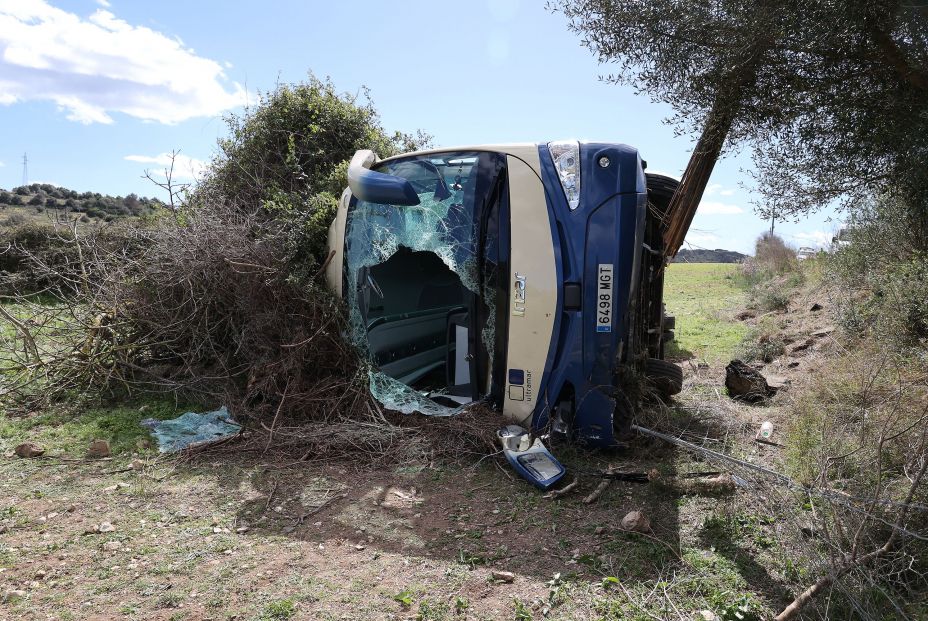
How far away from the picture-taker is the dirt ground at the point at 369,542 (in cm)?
280

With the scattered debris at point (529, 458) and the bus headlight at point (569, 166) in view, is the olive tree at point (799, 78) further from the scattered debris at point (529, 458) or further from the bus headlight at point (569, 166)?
the scattered debris at point (529, 458)

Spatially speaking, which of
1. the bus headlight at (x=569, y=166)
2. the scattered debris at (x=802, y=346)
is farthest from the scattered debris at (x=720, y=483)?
the scattered debris at (x=802, y=346)

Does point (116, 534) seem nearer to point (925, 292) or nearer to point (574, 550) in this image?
point (574, 550)

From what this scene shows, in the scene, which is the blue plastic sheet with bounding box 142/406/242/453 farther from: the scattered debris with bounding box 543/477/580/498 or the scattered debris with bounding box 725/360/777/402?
the scattered debris with bounding box 725/360/777/402

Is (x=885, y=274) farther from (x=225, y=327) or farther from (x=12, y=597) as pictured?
(x=12, y=597)

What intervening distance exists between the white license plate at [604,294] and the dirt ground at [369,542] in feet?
3.37

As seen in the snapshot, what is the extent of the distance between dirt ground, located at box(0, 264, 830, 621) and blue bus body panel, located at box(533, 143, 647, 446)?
460 mm

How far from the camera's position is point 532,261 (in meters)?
4.51

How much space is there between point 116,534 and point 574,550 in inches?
101

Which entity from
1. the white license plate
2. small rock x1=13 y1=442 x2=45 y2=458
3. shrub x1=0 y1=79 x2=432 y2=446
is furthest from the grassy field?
small rock x1=13 y1=442 x2=45 y2=458

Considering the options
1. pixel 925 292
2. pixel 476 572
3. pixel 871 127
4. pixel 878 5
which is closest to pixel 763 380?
pixel 925 292

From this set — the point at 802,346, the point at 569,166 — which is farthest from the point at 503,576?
the point at 802,346

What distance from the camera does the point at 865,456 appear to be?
3.74 m

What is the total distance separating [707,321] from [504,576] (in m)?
11.9
